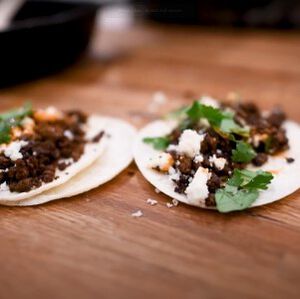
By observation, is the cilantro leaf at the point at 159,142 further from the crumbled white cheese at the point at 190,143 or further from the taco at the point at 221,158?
the crumbled white cheese at the point at 190,143

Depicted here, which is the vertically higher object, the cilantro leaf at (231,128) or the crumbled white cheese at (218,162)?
the cilantro leaf at (231,128)

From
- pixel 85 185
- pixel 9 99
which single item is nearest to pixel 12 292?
pixel 85 185

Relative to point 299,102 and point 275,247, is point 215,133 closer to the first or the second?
point 275,247

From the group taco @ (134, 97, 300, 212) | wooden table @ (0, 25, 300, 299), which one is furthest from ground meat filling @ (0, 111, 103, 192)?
taco @ (134, 97, 300, 212)

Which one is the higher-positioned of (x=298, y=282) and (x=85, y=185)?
(x=85, y=185)

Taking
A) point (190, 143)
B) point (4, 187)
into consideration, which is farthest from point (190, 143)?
point (4, 187)

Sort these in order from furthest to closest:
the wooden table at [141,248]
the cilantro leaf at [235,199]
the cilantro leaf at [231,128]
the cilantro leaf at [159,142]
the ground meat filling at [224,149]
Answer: the cilantro leaf at [159,142] < the cilantro leaf at [231,128] < the ground meat filling at [224,149] < the cilantro leaf at [235,199] < the wooden table at [141,248]

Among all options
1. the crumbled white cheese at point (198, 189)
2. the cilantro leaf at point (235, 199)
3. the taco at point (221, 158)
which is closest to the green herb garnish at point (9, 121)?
the taco at point (221, 158)
